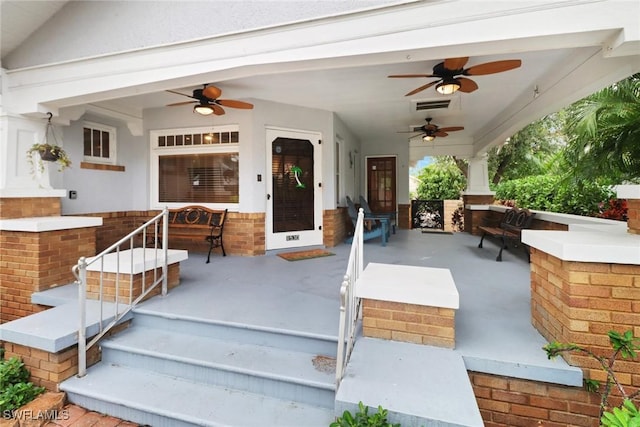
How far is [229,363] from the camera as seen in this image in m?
2.12

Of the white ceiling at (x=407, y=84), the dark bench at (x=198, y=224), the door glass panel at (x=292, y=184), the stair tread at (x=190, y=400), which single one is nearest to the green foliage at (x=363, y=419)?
A: the stair tread at (x=190, y=400)

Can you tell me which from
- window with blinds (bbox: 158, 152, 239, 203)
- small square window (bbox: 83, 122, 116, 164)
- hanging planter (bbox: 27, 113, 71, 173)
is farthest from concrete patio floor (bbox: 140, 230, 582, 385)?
small square window (bbox: 83, 122, 116, 164)

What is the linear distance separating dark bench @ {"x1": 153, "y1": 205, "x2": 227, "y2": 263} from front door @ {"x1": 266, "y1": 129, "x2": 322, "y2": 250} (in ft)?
2.74

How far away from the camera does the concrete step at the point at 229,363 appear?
6.33 ft

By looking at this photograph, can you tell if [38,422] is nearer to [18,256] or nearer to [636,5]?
[18,256]

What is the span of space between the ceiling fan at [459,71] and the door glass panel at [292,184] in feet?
8.12

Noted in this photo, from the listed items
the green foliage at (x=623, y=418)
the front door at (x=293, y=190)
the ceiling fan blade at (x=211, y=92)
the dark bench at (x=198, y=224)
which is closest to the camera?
the green foliage at (x=623, y=418)

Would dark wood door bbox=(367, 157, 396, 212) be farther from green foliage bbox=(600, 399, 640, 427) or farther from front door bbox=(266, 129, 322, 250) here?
green foliage bbox=(600, 399, 640, 427)

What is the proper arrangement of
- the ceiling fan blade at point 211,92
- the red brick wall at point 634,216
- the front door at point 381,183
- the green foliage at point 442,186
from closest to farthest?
the red brick wall at point 634,216 < the ceiling fan blade at point 211,92 < the front door at point 381,183 < the green foliage at point 442,186

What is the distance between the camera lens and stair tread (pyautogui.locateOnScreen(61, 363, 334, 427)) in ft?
5.90

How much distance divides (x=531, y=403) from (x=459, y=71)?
324 centimetres

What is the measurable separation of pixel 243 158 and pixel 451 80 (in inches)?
132

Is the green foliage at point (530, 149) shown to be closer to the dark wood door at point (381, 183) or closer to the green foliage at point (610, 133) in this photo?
the dark wood door at point (381, 183)

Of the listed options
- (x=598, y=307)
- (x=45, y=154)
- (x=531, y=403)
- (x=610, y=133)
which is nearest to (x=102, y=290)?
(x=45, y=154)
